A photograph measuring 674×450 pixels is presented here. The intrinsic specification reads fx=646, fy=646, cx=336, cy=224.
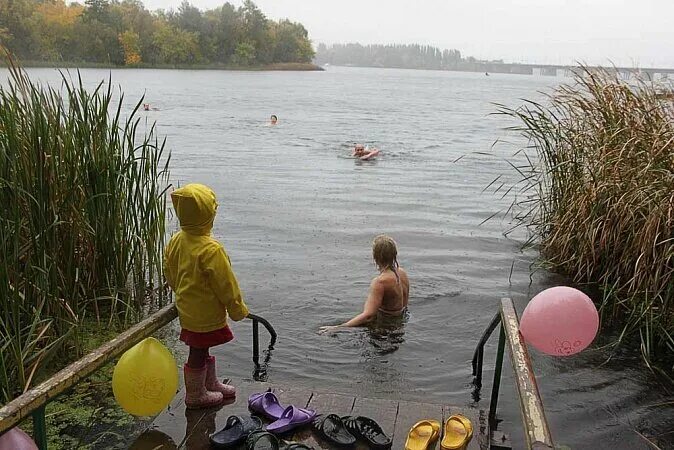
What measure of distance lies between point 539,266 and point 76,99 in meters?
6.10

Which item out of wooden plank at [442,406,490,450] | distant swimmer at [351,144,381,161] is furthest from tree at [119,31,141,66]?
wooden plank at [442,406,490,450]

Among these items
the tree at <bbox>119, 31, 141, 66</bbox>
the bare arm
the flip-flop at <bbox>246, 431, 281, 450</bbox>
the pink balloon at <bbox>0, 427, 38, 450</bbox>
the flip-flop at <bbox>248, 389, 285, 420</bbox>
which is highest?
the tree at <bbox>119, 31, 141, 66</bbox>

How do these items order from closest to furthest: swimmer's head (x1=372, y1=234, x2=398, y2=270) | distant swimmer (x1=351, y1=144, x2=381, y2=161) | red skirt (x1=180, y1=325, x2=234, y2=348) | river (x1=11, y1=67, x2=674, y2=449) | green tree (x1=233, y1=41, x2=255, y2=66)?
1. red skirt (x1=180, y1=325, x2=234, y2=348)
2. river (x1=11, y1=67, x2=674, y2=449)
3. swimmer's head (x1=372, y1=234, x2=398, y2=270)
4. distant swimmer (x1=351, y1=144, x2=381, y2=161)
5. green tree (x1=233, y1=41, x2=255, y2=66)

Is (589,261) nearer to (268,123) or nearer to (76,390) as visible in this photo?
(76,390)

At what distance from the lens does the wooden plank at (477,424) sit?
378 cm

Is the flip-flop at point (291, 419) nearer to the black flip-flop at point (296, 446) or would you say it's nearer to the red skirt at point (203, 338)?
the black flip-flop at point (296, 446)

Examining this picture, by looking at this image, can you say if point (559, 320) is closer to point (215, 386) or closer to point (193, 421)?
point (215, 386)

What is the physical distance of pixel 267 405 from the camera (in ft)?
13.1

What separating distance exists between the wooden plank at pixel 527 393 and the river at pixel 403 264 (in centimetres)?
165

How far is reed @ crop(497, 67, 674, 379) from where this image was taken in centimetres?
570

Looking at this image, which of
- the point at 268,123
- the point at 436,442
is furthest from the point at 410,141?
the point at 436,442

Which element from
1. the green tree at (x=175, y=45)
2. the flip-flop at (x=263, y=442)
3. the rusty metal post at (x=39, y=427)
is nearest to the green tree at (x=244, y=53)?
the green tree at (x=175, y=45)

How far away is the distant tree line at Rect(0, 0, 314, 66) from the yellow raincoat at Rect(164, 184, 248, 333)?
15.0m

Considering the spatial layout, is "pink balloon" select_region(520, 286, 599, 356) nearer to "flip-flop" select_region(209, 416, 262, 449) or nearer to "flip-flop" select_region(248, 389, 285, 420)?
"flip-flop" select_region(248, 389, 285, 420)
